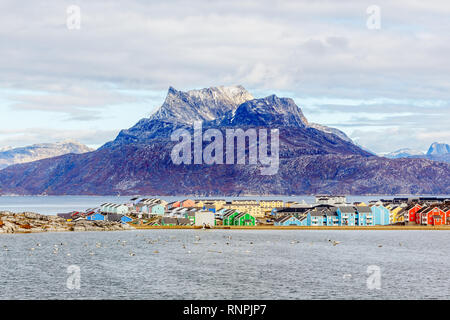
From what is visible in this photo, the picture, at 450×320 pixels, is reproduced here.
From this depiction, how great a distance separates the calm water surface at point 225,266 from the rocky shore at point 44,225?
13.9 metres

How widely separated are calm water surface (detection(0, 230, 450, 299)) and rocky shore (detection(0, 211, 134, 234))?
1386cm

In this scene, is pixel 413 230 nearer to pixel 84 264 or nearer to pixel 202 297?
pixel 84 264

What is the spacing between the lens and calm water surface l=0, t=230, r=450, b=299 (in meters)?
75.9

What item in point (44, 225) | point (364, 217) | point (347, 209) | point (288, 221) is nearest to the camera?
point (44, 225)

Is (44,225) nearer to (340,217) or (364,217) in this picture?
(340,217)

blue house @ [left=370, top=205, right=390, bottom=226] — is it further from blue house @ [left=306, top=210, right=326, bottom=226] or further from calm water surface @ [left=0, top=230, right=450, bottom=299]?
calm water surface @ [left=0, top=230, right=450, bottom=299]

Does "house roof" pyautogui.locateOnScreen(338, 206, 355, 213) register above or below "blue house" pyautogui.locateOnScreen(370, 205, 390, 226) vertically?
above

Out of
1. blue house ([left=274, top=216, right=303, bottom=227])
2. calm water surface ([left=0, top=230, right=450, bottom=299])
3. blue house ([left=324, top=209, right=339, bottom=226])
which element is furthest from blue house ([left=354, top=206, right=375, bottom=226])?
calm water surface ([left=0, top=230, right=450, bottom=299])

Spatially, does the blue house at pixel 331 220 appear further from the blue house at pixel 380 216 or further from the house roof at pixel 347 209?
the blue house at pixel 380 216

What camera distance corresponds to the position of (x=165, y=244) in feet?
459

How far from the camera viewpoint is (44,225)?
184 m

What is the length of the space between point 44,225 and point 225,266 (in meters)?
98.9

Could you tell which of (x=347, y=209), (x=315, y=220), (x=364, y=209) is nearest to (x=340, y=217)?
(x=347, y=209)
